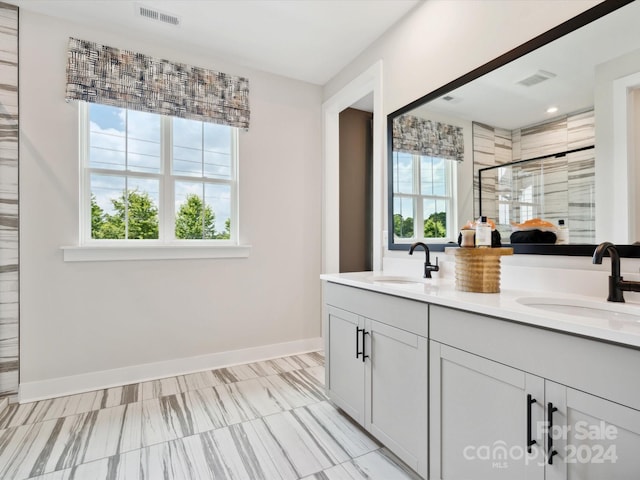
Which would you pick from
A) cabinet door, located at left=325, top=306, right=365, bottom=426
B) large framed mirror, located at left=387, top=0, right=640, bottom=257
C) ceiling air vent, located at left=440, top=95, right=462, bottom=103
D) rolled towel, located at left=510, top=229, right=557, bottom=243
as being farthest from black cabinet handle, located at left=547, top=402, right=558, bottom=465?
ceiling air vent, located at left=440, top=95, right=462, bottom=103

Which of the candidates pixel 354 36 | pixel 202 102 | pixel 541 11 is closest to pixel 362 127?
pixel 354 36

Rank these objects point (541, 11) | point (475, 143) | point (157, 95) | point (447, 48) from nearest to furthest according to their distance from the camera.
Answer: point (541, 11), point (475, 143), point (447, 48), point (157, 95)

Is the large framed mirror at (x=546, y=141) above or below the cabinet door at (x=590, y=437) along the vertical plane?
above

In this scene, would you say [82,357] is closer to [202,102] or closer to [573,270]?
[202,102]

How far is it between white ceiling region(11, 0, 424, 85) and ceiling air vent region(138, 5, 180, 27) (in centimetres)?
3

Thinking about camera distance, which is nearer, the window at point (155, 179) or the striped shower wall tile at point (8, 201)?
the striped shower wall tile at point (8, 201)

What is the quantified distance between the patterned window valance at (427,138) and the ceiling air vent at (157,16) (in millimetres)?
1771

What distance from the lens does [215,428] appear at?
1982 mm

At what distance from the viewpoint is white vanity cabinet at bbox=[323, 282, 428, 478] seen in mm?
1459

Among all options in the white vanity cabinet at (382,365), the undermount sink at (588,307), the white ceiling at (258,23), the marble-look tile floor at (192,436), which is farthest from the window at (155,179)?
the undermount sink at (588,307)

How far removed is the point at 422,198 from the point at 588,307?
3.94ft

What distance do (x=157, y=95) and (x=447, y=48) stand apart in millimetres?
2191

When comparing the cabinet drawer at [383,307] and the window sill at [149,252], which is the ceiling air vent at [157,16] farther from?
the cabinet drawer at [383,307]

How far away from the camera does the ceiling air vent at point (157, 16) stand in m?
2.32
